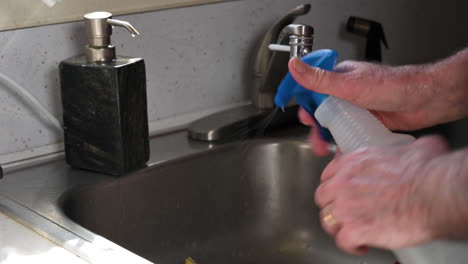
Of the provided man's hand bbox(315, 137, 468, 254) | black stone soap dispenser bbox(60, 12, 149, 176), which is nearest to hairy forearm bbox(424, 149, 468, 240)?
man's hand bbox(315, 137, 468, 254)

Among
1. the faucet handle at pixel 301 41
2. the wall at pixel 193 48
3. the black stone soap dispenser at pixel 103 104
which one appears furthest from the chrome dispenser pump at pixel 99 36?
the faucet handle at pixel 301 41

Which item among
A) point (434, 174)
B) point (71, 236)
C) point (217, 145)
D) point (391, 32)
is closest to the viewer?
point (434, 174)

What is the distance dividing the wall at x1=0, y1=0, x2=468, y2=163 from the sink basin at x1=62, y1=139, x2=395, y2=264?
5.5 inches

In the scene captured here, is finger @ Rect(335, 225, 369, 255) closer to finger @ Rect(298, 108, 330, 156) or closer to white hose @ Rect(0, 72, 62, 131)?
finger @ Rect(298, 108, 330, 156)

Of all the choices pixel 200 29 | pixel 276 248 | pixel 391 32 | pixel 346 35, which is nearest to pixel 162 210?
pixel 276 248

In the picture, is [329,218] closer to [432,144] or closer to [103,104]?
[432,144]

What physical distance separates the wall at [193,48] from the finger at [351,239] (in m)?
0.60

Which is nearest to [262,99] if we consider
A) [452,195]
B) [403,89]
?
[403,89]

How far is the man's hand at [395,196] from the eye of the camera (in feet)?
2.13

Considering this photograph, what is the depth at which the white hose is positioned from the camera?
113 centimetres

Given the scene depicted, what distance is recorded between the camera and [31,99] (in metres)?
1.15

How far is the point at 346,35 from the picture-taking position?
1573 millimetres

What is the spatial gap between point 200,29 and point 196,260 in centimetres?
39

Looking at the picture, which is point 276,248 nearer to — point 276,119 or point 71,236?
point 276,119
